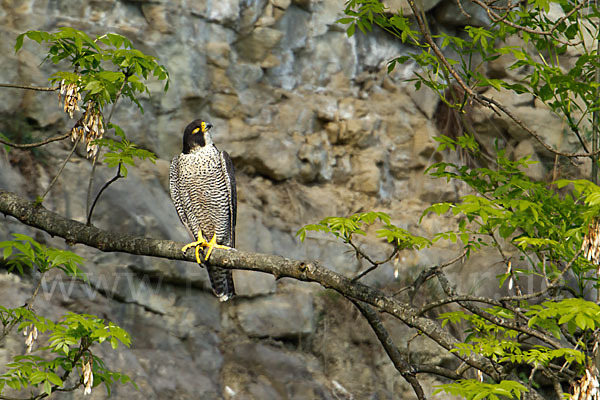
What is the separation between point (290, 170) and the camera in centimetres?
768

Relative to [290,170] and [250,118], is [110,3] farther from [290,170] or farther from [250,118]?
[290,170]

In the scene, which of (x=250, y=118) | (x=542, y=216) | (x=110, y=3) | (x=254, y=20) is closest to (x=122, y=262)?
(x=250, y=118)

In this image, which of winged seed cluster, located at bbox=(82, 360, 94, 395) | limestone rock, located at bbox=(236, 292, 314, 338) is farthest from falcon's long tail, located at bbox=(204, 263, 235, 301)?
winged seed cluster, located at bbox=(82, 360, 94, 395)

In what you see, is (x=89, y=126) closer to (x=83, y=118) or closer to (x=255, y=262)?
(x=83, y=118)

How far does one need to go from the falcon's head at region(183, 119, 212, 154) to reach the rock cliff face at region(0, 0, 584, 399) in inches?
70.5

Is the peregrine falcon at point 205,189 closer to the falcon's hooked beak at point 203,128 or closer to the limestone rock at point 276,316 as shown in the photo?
the falcon's hooked beak at point 203,128

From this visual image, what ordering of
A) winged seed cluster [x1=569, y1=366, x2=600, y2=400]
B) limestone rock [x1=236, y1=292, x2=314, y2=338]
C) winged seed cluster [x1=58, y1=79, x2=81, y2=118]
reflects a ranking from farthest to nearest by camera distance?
limestone rock [x1=236, y1=292, x2=314, y2=338] → winged seed cluster [x1=58, y1=79, x2=81, y2=118] → winged seed cluster [x1=569, y1=366, x2=600, y2=400]

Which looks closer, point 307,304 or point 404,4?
point 307,304

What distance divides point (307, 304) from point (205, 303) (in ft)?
3.47

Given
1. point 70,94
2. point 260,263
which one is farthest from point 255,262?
point 70,94

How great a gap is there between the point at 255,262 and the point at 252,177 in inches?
184

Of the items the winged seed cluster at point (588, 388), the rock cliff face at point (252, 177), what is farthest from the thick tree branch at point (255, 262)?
the rock cliff face at point (252, 177)

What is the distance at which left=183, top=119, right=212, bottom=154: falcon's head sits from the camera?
15.6 feet

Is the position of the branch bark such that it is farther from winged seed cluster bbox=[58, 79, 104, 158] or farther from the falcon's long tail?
the falcon's long tail
